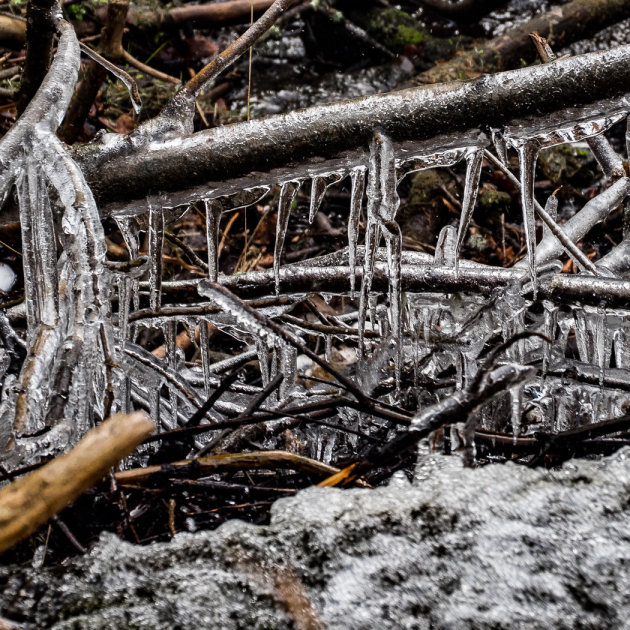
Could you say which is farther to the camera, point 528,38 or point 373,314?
point 528,38

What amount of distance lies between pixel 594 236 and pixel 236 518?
3676 millimetres

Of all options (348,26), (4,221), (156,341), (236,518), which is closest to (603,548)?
(236,518)

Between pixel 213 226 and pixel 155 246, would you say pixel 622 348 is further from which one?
pixel 155 246

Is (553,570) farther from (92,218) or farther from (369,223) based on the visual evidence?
(92,218)

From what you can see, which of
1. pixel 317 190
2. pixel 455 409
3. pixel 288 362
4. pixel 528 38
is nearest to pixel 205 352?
pixel 288 362

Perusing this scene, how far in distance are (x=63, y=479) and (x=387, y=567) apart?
27.1 inches

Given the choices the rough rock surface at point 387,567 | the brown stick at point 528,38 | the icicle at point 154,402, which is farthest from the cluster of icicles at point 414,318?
the brown stick at point 528,38

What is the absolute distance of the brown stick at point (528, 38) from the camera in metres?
5.18

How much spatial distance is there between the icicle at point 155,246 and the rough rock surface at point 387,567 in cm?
89

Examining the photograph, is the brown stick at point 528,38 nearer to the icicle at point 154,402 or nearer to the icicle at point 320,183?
the icicle at point 320,183

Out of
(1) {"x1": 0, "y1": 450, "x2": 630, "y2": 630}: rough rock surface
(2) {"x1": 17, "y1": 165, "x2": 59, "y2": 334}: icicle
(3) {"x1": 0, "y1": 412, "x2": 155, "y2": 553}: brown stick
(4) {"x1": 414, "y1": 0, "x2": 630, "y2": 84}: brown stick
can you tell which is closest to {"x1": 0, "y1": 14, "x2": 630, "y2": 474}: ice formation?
(2) {"x1": 17, "y1": 165, "x2": 59, "y2": 334}: icicle

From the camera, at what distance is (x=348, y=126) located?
66.4 inches

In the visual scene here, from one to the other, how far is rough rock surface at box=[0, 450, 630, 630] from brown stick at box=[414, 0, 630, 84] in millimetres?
4245

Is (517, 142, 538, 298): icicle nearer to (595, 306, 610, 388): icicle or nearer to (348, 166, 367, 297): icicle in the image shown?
(595, 306, 610, 388): icicle
